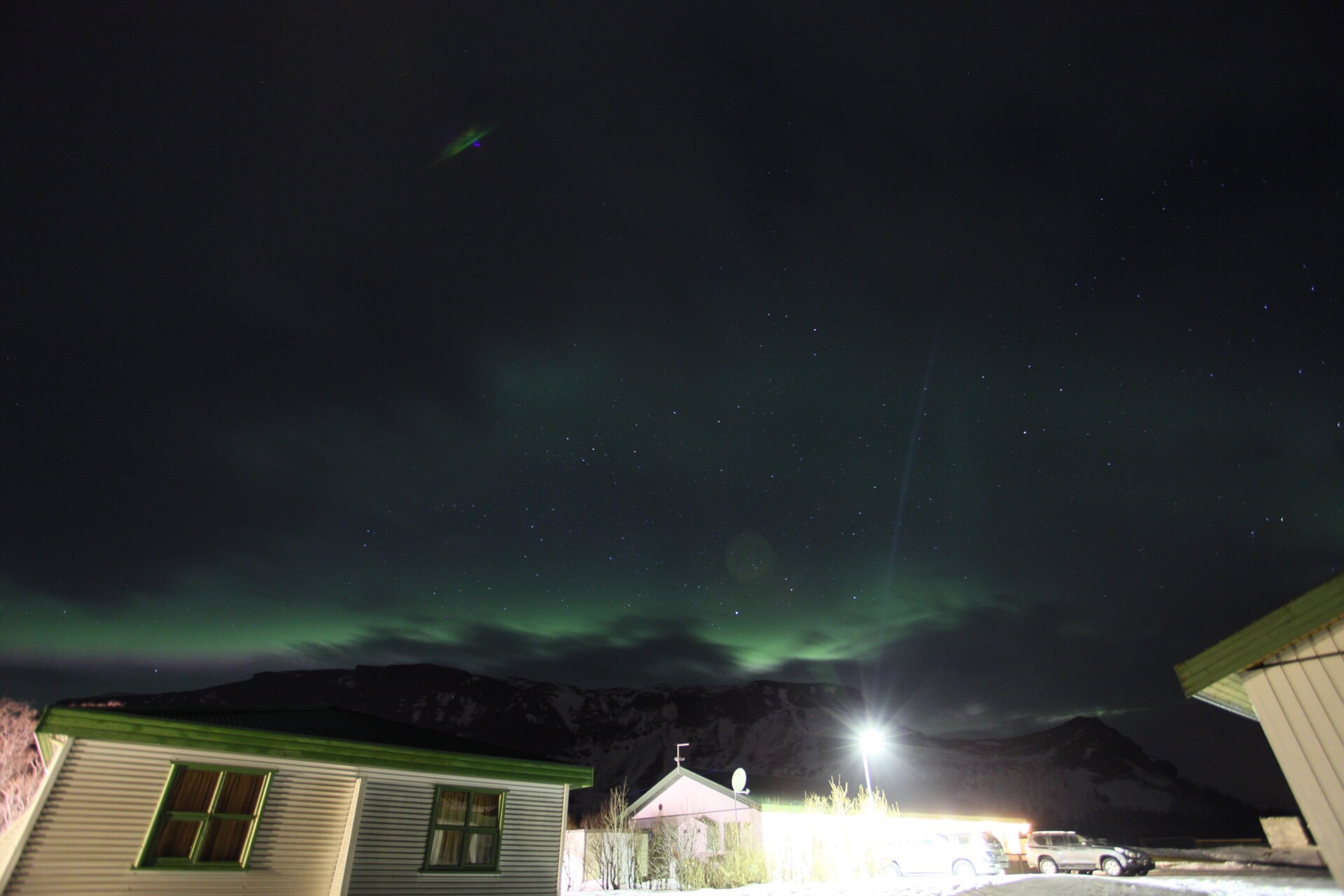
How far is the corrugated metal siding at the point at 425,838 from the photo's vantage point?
13.6 m

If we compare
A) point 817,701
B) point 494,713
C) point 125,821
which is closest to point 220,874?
point 125,821

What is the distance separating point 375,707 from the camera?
189125mm

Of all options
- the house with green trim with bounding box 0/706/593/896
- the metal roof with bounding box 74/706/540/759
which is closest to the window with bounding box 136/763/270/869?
the house with green trim with bounding box 0/706/593/896

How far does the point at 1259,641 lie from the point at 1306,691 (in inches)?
24.8

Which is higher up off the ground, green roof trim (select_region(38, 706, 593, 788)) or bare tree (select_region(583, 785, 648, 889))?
green roof trim (select_region(38, 706, 593, 788))

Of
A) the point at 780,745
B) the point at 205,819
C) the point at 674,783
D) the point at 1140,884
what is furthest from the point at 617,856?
the point at 780,745

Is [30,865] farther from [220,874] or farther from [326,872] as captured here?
[326,872]

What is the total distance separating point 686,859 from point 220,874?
80.3 feet

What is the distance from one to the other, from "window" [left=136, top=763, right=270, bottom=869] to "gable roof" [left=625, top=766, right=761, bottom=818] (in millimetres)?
24643

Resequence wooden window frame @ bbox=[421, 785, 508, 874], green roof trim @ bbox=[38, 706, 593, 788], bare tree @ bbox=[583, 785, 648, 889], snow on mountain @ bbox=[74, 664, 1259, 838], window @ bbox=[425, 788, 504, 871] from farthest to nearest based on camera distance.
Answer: snow on mountain @ bbox=[74, 664, 1259, 838] < bare tree @ bbox=[583, 785, 648, 889] < window @ bbox=[425, 788, 504, 871] < wooden window frame @ bbox=[421, 785, 508, 874] < green roof trim @ bbox=[38, 706, 593, 788]

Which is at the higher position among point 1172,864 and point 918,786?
point 918,786

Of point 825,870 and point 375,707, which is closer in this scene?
point 825,870

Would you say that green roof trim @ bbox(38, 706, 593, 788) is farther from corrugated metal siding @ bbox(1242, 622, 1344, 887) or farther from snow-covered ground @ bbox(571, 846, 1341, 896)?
corrugated metal siding @ bbox(1242, 622, 1344, 887)

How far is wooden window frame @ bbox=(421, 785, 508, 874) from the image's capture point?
1433 centimetres
